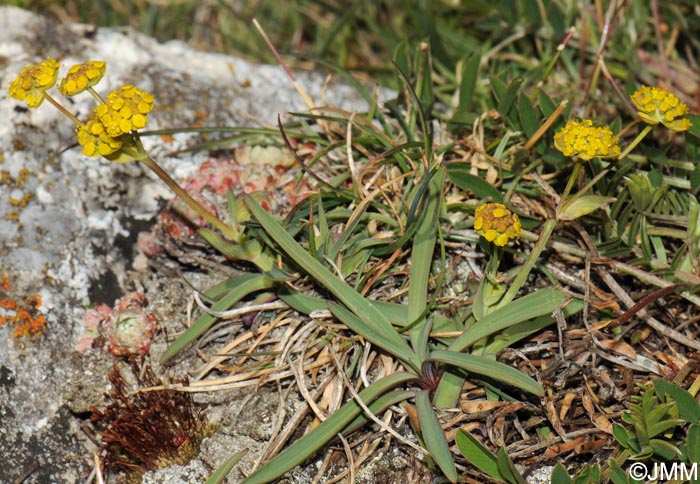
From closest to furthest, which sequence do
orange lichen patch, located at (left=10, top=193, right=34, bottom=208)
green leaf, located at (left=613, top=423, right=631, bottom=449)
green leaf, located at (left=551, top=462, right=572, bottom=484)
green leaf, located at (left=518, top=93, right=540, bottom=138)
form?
1. green leaf, located at (left=551, top=462, right=572, bottom=484)
2. green leaf, located at (left=613, top=423, right=631, bottom=449)
3. green leaf, located at (left=518, top=93, right=540, bottom=138)
4. orange lichen patch, located at (left=10, top=193, right=34, bottom=208)

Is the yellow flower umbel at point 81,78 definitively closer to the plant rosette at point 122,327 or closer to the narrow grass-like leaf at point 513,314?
the plant rosette at point 122,327

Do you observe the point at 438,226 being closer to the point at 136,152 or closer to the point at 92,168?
the point at 136,152

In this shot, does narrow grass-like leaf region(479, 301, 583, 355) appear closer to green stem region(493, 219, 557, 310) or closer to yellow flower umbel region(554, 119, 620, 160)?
green stem region(493, 219, 557, 310)

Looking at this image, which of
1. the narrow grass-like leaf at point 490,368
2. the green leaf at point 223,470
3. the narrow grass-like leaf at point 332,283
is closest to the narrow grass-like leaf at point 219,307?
the narrow grass-like leaf at point 332,283

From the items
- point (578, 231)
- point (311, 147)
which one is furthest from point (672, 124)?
point (311, 147)

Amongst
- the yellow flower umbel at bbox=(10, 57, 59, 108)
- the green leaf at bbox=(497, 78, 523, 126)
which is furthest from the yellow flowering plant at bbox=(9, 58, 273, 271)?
the green leaf at bbox=(497, 78, 523, 126)
